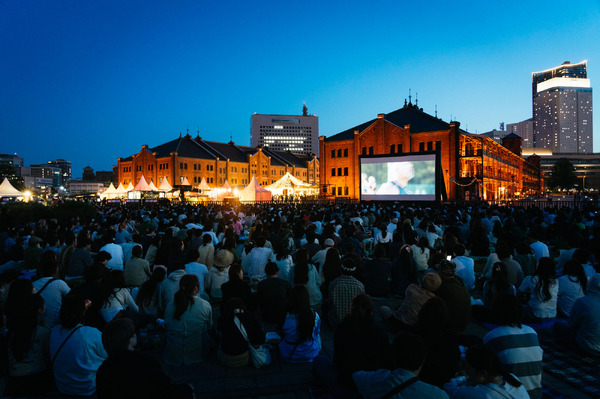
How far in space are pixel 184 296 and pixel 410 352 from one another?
337 cm

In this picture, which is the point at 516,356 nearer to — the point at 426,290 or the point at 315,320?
the point at 426,290

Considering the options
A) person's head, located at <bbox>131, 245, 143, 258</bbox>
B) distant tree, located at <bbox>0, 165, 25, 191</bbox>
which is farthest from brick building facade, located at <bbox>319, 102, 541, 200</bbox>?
distant tree, located at <bbox>0, 165, 25, 191</bbox>

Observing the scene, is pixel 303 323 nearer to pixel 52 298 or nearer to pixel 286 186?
pixel 52 298

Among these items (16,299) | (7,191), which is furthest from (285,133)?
(16,299)

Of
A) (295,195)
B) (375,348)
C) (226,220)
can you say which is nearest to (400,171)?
(295,195)

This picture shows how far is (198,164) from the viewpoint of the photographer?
68.9 meters

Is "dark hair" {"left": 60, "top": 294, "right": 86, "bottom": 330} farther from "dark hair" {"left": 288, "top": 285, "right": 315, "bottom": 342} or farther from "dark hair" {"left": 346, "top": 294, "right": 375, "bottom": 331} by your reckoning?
"dark hair" {"left": 346, "top": 294, "right": 375, "bottom": 331}

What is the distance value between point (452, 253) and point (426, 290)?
358 centimetres

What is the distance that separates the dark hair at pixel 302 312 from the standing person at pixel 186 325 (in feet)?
4.23

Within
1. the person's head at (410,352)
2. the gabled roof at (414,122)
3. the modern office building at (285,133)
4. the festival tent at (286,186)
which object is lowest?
the person's head at (410,352)

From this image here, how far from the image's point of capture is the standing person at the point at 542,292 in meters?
6.23

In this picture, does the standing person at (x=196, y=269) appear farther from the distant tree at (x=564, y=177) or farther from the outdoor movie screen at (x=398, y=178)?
the distant tree at (x=564, y=177)

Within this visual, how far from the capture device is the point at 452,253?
852cm

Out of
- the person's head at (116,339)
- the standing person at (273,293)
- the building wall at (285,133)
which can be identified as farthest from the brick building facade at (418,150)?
the building wall at (285,133)
